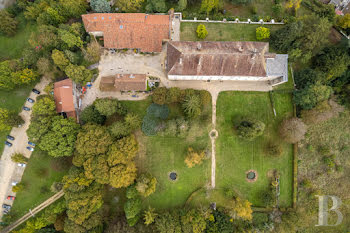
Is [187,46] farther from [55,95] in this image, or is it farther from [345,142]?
[345,142]

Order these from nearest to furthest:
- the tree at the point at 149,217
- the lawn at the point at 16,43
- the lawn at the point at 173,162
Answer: the tree at the point at 149,217
the lawn at the point at 173,162
the lawn at the point at 16,43

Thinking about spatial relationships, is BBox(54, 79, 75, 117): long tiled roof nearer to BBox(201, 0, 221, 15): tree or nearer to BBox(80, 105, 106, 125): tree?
BBox(80, 105, 106, 125): tree

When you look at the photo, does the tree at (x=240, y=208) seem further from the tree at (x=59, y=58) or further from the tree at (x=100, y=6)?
the tree at (x=100, y=6)

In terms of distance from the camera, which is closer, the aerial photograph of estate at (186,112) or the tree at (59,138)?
the tree at (59,138)

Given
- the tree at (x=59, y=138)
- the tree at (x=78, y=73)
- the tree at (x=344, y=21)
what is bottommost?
the tree at (x=59, y=138)

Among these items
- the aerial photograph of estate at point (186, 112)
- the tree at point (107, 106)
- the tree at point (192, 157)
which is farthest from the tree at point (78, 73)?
the tree at point (192, 157)

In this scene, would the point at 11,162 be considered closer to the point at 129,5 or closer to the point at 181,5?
the point at 129,5

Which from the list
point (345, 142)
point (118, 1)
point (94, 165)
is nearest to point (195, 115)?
point (94, 165)
